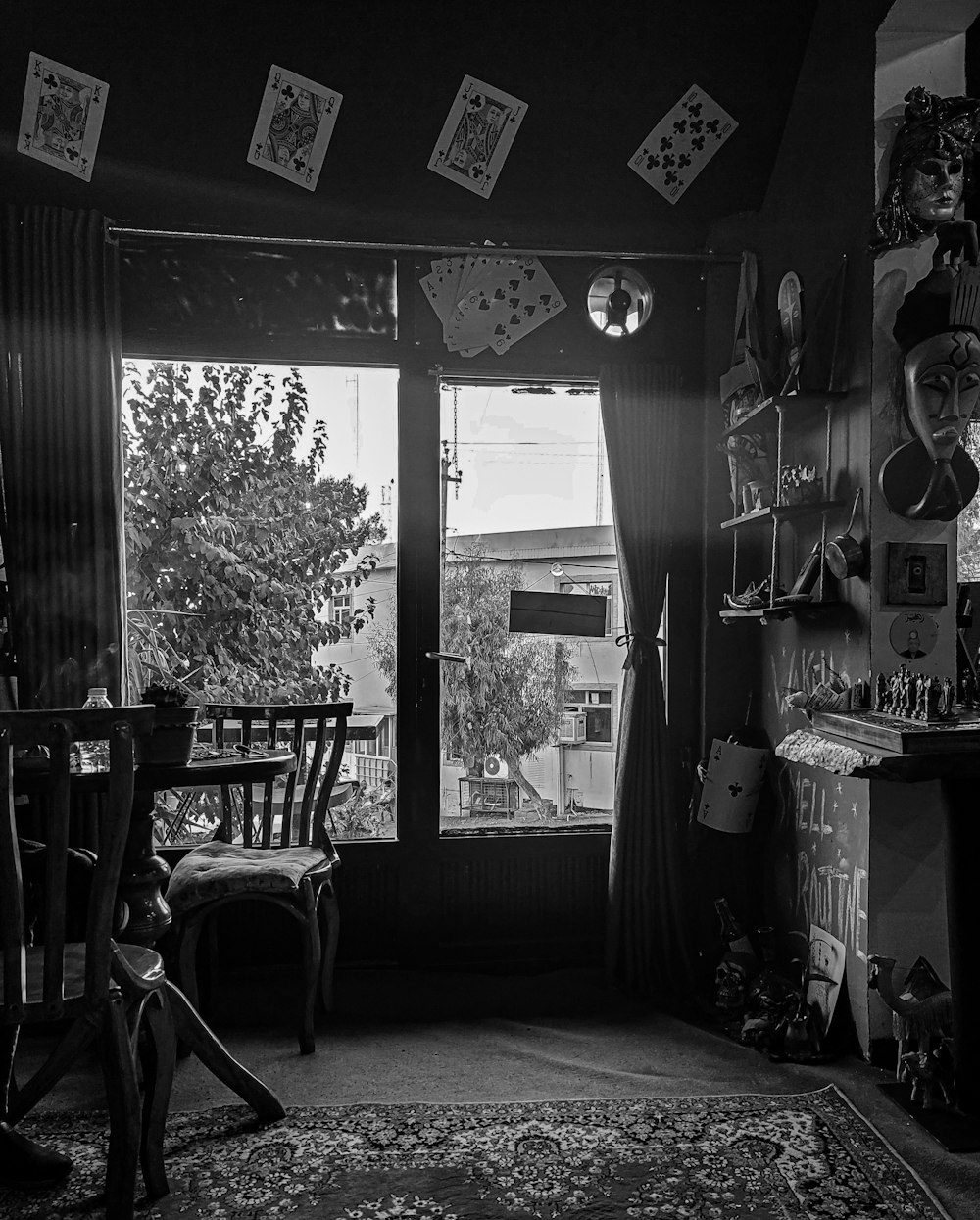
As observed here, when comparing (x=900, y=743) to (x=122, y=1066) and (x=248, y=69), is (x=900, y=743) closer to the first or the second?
(x=122, y=1066)

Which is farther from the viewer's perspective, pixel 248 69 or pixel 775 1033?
pixel 248 69

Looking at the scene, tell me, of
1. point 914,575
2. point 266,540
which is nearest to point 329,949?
point 266,540

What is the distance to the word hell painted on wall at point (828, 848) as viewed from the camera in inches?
98.8

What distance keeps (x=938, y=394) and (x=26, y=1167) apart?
2667 mm

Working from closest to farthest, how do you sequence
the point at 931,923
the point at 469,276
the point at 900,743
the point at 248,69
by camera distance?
the point at 900,743 → the point at 931,923 → the point at 248,69 → the point at 469,276

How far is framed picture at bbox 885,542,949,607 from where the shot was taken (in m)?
2.46

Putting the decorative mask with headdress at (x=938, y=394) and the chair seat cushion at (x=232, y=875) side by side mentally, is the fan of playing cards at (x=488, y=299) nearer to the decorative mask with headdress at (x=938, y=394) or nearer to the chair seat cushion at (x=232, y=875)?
the decorative mask with headdress at (x=938, y=394)

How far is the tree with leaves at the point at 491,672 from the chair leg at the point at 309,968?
0.84 m

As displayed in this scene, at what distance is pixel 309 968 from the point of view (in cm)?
261

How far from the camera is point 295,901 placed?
261 cm

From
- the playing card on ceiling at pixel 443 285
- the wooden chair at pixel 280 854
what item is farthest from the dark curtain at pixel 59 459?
the playing card on ceiling at pixel 443 285

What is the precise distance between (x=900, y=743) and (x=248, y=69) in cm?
267

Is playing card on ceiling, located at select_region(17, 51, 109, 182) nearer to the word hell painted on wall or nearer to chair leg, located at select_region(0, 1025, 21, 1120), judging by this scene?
chair leg, located at select_region(0, 1025, 21, 1120)

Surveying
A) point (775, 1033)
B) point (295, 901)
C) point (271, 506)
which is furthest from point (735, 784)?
point (271, 506)
